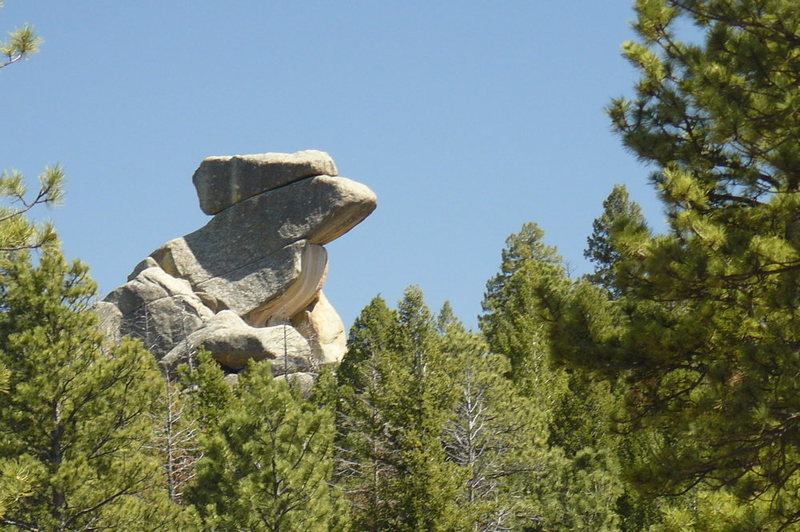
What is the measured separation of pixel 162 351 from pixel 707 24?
40128 mm

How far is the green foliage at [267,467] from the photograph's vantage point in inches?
907

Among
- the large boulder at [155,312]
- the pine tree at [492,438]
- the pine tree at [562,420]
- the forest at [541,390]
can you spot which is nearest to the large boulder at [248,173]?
the large boulder at [155,312]

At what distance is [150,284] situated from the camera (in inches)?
2055

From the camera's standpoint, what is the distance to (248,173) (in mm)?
55094

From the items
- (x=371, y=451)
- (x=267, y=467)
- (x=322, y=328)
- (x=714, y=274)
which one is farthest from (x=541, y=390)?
(x=714, y=274)

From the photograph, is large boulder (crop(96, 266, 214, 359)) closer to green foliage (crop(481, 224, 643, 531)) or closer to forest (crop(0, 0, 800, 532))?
forest (crop(0, 0, 800, 532))

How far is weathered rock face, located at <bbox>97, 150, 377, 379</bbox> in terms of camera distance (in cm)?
5159

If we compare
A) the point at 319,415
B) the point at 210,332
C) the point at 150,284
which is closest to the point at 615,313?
the point at 319,415

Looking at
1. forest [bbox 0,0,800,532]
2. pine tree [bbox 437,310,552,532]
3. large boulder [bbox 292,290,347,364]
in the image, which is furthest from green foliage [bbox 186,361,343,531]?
large boulder [bbox 292,290,347,364]

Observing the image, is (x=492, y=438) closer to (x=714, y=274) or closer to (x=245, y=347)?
(x=714, y=274)

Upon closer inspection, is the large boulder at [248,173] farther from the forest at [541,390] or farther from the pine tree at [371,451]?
the pine tree at [371,451]

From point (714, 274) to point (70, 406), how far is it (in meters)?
14.1

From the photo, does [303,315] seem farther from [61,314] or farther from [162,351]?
[61,314]

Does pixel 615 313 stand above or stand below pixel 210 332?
below
